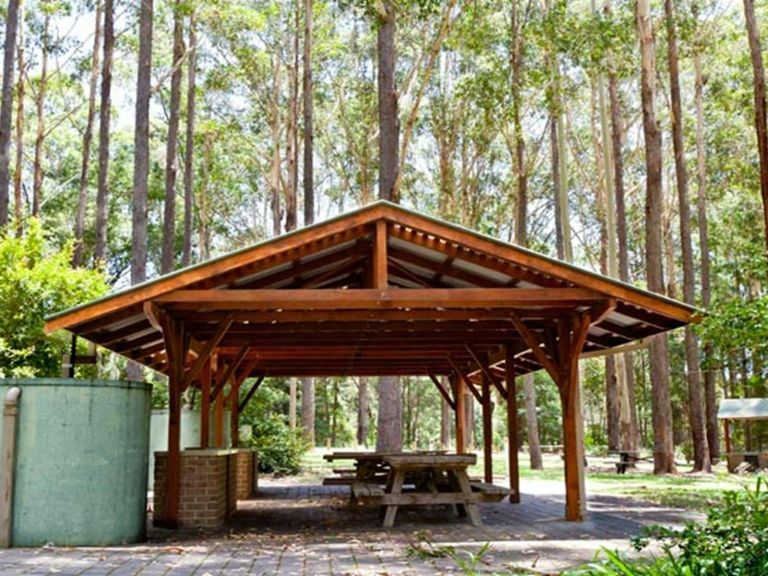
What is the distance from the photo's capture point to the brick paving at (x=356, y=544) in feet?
21.4

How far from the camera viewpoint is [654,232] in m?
18.6

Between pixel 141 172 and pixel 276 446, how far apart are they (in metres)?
7.70

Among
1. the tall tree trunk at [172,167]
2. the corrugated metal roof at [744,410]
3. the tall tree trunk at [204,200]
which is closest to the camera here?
the tall tree trunk at [172,167]

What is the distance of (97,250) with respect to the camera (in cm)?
2052

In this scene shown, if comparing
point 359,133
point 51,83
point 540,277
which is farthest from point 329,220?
point 51,83

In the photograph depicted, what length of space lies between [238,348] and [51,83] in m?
22.5

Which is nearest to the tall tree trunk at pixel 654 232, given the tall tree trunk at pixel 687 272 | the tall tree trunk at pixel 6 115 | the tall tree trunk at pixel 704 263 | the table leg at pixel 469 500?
the tall tree trunk at pixel 687 272

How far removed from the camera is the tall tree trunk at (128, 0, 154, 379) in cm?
1748

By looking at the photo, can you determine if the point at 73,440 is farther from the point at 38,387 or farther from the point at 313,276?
the point at 313,276

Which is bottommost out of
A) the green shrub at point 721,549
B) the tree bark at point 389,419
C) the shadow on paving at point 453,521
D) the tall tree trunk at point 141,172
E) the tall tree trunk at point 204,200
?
the shadow on paving at point 453,521

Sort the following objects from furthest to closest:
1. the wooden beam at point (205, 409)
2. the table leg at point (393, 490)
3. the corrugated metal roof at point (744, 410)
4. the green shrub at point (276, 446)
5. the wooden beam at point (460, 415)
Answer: the corrugated metal roof at point (744, 410), the green shrub at point (276, 446), the wooden beam at point (460, 415), the wooden beam at point (205, 409), the table leg at point (393, 490)

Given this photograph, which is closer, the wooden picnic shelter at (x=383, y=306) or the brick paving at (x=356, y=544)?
the brick paving at (x=356, y=544)

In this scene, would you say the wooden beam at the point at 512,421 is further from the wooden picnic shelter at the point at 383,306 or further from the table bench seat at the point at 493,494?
the table bench seat at the point at 493,494

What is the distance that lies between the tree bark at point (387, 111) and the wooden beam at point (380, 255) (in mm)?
7345
